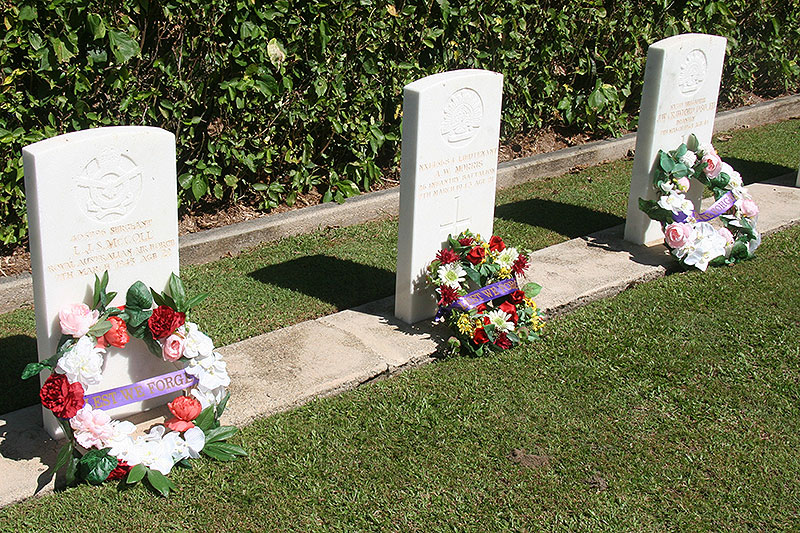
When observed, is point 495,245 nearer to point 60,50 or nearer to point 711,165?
point 711,165

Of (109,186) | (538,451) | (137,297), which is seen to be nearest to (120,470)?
(137,297)

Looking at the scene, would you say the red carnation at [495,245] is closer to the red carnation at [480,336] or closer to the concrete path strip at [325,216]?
the red carnation at [480,336]

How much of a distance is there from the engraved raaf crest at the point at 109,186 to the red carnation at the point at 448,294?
182 cm

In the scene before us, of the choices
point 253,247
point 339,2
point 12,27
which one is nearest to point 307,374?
point 253,247

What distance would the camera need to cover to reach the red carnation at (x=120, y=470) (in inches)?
150

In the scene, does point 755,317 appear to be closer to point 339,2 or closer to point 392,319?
point 392,319

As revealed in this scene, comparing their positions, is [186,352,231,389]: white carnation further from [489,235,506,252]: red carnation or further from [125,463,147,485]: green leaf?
[489,235,506,252]: red carnation

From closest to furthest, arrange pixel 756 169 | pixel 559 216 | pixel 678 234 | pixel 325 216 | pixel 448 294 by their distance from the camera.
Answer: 1. pixel 448 294
2. pixel 678 234
3. pixel 325 216
4. pixel 559 216
5. pixel 756 169

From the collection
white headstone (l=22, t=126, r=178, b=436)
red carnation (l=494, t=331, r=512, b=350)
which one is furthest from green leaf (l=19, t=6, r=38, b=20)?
red carnation (l=494, t=331, r=512, b=350)

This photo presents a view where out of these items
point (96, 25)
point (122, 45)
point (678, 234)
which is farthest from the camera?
point (678, 234)

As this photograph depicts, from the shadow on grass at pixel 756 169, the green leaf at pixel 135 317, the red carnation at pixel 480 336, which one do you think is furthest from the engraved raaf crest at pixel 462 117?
the shadow on grass at pixel 756 169

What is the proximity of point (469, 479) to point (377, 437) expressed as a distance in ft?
1.71

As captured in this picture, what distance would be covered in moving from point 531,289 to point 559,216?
207cm

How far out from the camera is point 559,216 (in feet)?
23.5
